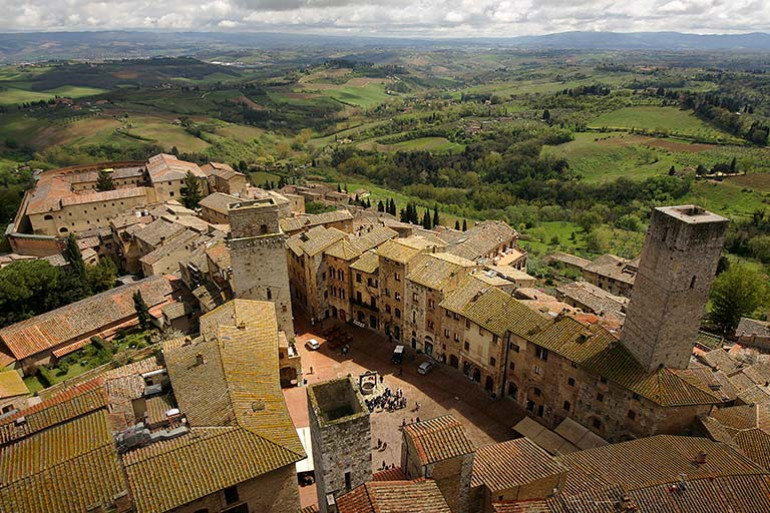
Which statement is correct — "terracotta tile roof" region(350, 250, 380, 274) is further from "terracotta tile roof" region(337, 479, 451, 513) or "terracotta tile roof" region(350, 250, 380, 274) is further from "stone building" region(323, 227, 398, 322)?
"terracotta tile roof" region(337, 479, 451, 513)

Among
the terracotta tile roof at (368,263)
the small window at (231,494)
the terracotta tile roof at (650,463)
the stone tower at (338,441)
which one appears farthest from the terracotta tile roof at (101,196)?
the terracotta tile roof at (650,463)

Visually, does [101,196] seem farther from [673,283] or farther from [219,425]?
[673,283]

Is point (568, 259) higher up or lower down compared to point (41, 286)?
lower down

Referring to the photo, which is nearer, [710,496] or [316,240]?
[710,496]

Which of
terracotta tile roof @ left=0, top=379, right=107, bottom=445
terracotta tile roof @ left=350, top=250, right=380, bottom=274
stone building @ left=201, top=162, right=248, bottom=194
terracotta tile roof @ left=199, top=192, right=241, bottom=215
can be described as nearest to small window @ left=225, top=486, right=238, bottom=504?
terracotta tile roof @ left=0, top=379, right=107, bottom=445

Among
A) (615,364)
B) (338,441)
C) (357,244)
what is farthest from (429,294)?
(338,441)

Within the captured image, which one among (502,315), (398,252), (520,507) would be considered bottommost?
(520,507)

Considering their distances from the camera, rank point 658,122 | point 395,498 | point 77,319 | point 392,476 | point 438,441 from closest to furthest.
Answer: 1. point 395,498
2. point 438,441
3. point 392,476
4. point 77,319
5. point 658,122
